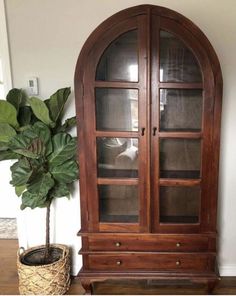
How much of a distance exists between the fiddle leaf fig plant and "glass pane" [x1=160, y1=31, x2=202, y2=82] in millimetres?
643

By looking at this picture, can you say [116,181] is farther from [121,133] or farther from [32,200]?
[32,200]

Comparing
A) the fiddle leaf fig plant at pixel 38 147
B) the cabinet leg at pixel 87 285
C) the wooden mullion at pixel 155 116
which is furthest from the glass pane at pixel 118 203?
the cabinet leg at pixel 87 285

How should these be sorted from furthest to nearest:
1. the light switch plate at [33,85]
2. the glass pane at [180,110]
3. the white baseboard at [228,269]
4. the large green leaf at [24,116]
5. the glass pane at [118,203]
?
the white baseboard at [228,269] → the light switch plate at [33,85] → the large green leaf at [24,116] → the glass pane at [118,203] → the glass pane at [180,110]

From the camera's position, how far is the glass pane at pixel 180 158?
1.67 m

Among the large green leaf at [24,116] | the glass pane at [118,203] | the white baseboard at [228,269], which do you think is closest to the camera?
the glass pane at [118,203]

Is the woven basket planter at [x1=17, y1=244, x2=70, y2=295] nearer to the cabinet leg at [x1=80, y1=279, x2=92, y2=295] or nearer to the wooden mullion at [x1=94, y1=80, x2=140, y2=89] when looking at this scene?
the cabinet leg at [x1=80, y1=279, x2=92, y2=295]

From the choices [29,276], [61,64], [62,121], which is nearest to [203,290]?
[29,276]

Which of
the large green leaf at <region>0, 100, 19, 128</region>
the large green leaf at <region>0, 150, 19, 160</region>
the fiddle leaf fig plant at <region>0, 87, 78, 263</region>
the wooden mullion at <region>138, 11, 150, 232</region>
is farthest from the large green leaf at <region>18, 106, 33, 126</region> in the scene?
the wooden mullion at <region>138, 11, 150, 232</region>

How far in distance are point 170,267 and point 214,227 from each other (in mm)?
388

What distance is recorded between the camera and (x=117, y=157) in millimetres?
1716

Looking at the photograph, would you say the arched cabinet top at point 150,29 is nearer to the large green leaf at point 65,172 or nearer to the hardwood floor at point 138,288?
the large green leaf at point 65,172

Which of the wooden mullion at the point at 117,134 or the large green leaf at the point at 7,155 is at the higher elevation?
the wooden mullion at the point at 117,134

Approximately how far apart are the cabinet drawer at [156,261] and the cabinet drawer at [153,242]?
0.04m

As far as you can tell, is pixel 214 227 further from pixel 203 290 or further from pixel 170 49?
pixel 170 49
